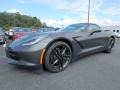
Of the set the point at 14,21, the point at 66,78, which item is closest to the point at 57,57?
the point at 66,78

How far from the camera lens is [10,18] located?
67438 mm

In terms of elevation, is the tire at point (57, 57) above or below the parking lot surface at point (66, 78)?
above

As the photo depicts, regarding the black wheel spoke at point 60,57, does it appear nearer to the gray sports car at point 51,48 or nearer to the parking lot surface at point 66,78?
the gray sports car at point 51,48

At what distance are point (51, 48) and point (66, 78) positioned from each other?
2.33 feet

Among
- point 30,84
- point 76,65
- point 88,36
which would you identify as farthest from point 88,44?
Answer: point 30,84

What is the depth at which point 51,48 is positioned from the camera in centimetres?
302

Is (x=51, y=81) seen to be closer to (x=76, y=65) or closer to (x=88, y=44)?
(x=76, y=65)

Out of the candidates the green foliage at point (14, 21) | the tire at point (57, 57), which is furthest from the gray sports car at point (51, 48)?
the green foliage at point (14, 21)

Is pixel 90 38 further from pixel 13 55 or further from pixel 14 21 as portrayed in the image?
pixel 14 21

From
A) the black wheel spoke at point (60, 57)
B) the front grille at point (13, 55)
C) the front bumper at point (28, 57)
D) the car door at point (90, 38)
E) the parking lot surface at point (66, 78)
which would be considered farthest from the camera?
the car door at point (90, 38)

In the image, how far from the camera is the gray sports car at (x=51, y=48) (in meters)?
2.83

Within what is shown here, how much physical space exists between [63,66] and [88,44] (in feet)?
3.40

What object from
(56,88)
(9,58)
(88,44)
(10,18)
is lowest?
(56,88)

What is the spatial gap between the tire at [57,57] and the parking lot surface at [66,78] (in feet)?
0.46
